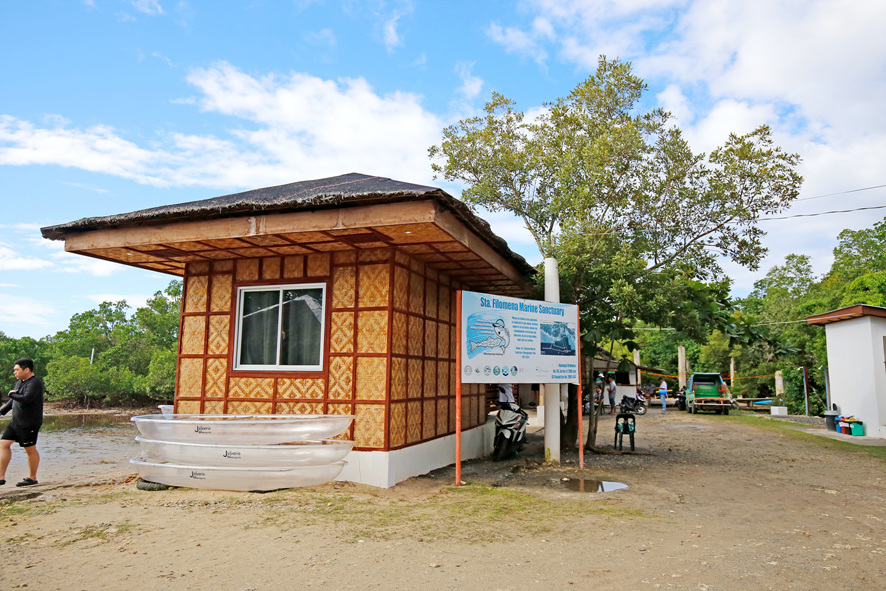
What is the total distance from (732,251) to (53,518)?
1205 centimetres

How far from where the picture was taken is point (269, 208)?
711 cm

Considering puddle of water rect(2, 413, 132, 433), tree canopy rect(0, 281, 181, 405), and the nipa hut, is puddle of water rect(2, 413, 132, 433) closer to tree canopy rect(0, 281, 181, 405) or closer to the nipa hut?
tree canopy rect(0, 281, 181, 405)

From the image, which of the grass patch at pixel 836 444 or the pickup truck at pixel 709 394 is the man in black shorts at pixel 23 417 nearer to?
the grass patch at pixel 836 444

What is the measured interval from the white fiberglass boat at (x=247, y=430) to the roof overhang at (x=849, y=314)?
14770mm

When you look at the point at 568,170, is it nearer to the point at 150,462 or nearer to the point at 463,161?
the point at 463,161

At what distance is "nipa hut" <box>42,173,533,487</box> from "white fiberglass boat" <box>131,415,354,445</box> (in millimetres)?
810

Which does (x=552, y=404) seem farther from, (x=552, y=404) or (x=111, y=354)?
(x=111, y=354)

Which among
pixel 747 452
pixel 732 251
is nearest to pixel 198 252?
pixel 732 251

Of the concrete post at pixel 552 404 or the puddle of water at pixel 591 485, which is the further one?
the concrete post at pixel 552 404

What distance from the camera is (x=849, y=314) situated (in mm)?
16156

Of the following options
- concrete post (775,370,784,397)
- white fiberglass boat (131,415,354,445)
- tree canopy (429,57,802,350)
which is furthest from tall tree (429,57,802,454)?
concrete post (775,370,784,397)

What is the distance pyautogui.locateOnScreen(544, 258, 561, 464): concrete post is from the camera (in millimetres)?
10023

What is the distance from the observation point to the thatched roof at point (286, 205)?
661 cm

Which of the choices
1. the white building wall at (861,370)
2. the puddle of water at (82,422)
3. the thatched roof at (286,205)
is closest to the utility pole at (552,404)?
the thatched roof at (286,205)
